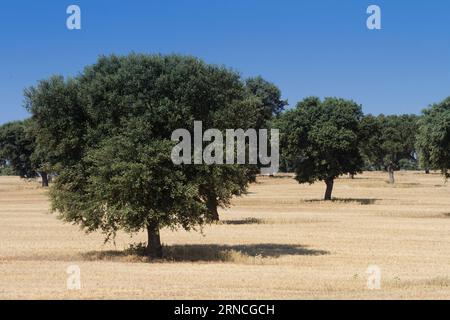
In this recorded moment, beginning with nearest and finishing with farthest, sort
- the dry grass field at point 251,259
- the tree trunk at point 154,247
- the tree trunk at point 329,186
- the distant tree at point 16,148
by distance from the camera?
the dry grass field at point 251,259
the tree trunk at point 154,247
the tree trunk at point 329,186
the distant tree at point 16,148

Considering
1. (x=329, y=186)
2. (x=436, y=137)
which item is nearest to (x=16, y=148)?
(x=329, y=186)

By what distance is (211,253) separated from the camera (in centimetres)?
2766

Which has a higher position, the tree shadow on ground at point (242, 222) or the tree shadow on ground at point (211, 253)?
the tree shadow on ground at point (211, 253)

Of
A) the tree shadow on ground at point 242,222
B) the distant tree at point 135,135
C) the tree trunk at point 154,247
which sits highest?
the distant tree at point 135,135

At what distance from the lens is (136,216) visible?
2497 cm

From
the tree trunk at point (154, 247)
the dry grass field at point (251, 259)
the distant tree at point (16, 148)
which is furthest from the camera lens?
the distant tree at point (16, 148)

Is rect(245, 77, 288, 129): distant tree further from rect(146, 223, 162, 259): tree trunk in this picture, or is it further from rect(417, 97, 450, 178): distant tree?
rect(146, 223, 162, 259): tree trunk

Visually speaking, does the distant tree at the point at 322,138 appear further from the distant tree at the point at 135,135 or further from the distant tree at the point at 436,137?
the distant tree at the point at 135,135

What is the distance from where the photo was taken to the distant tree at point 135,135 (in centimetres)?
2472

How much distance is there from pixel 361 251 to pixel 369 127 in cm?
4099

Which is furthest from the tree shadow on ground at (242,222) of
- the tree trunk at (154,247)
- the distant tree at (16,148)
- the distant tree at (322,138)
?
the distant tree at (16,148)

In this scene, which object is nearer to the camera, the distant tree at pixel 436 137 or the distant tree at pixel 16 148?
the distant tree at pixel 436 137

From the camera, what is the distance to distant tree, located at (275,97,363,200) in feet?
215

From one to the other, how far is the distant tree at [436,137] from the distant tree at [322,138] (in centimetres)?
1483
